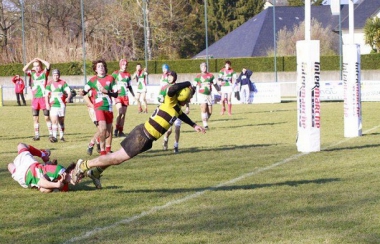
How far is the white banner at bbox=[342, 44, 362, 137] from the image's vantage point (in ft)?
64.1

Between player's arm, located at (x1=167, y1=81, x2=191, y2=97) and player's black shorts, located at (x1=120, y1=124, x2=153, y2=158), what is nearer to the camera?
player's black shorts, located at (x1=120, y1=124, x2=153, y2=158)

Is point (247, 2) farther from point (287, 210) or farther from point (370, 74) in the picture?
point (287, 210)

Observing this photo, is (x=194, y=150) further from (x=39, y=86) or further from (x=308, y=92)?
(x=39, y=86)

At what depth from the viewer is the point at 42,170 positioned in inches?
437

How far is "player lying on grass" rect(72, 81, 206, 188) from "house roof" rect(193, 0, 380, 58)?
5755 cm

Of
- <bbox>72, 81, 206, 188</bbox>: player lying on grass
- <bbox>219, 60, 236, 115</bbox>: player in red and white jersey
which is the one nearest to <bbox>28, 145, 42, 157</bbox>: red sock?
<bbox>72, 81, 206, 188</bbox>: player lying on grass

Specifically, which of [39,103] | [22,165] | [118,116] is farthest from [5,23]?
[22,165]

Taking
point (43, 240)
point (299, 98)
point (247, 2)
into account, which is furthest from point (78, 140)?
point (247, 2)

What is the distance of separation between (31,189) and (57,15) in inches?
2343

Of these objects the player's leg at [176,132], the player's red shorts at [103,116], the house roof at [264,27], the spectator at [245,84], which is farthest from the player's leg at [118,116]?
the house roof at [264,27]

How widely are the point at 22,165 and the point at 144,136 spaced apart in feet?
7.26

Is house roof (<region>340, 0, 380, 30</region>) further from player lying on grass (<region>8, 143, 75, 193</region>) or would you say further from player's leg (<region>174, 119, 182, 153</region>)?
player lying on grass (<region>8, 143, 75, 193</region>)

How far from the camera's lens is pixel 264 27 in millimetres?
69875

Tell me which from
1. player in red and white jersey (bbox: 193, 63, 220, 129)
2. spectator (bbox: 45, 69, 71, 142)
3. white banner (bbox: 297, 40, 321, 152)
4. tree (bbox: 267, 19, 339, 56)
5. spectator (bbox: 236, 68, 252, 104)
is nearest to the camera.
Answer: white banner (bbox: 297, 40, 321, 152)
